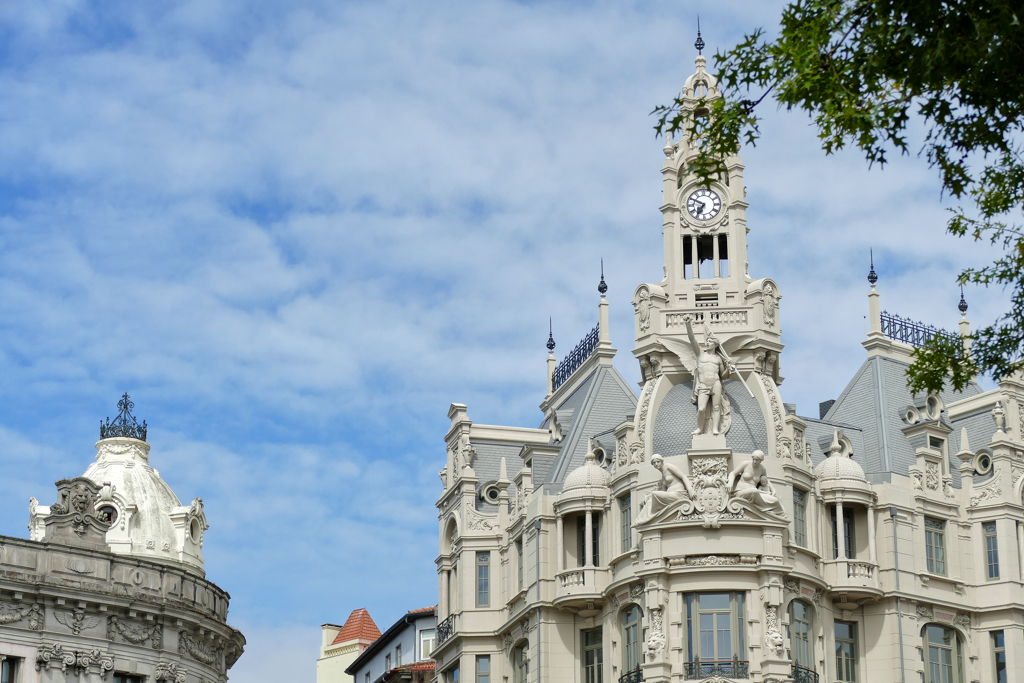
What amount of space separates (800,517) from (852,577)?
2791 millimetres

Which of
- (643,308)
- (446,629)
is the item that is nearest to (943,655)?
(643,308)

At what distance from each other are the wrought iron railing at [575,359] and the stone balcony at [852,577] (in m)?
16.0

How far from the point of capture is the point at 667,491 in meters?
59.5

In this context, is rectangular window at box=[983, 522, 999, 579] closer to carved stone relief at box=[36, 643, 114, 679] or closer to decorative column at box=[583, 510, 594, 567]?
decorative column at box=[583, 510, 594, 567]

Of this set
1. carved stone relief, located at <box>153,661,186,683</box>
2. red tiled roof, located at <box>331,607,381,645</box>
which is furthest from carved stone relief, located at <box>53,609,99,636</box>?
red tiled roof, located at <box>331,607,381,645</box>

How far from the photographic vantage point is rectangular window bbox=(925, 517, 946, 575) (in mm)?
63188

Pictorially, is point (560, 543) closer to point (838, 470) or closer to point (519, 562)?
point (519, 562)

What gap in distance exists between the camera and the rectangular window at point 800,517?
6038 cm

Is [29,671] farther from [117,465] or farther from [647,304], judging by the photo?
[647,304]

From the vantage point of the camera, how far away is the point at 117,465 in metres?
68.4

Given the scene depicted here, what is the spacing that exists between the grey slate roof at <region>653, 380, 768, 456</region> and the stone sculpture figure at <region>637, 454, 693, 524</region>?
1.92 meters

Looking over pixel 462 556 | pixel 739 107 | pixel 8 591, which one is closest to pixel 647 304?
pixel 462 556

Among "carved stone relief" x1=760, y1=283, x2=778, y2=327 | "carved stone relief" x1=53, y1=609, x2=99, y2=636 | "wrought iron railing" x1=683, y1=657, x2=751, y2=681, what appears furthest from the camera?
"carved stone relief" x1=760, y1=283, x2=778, y2=327

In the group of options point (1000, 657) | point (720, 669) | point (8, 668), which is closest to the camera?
point (720, 669)
